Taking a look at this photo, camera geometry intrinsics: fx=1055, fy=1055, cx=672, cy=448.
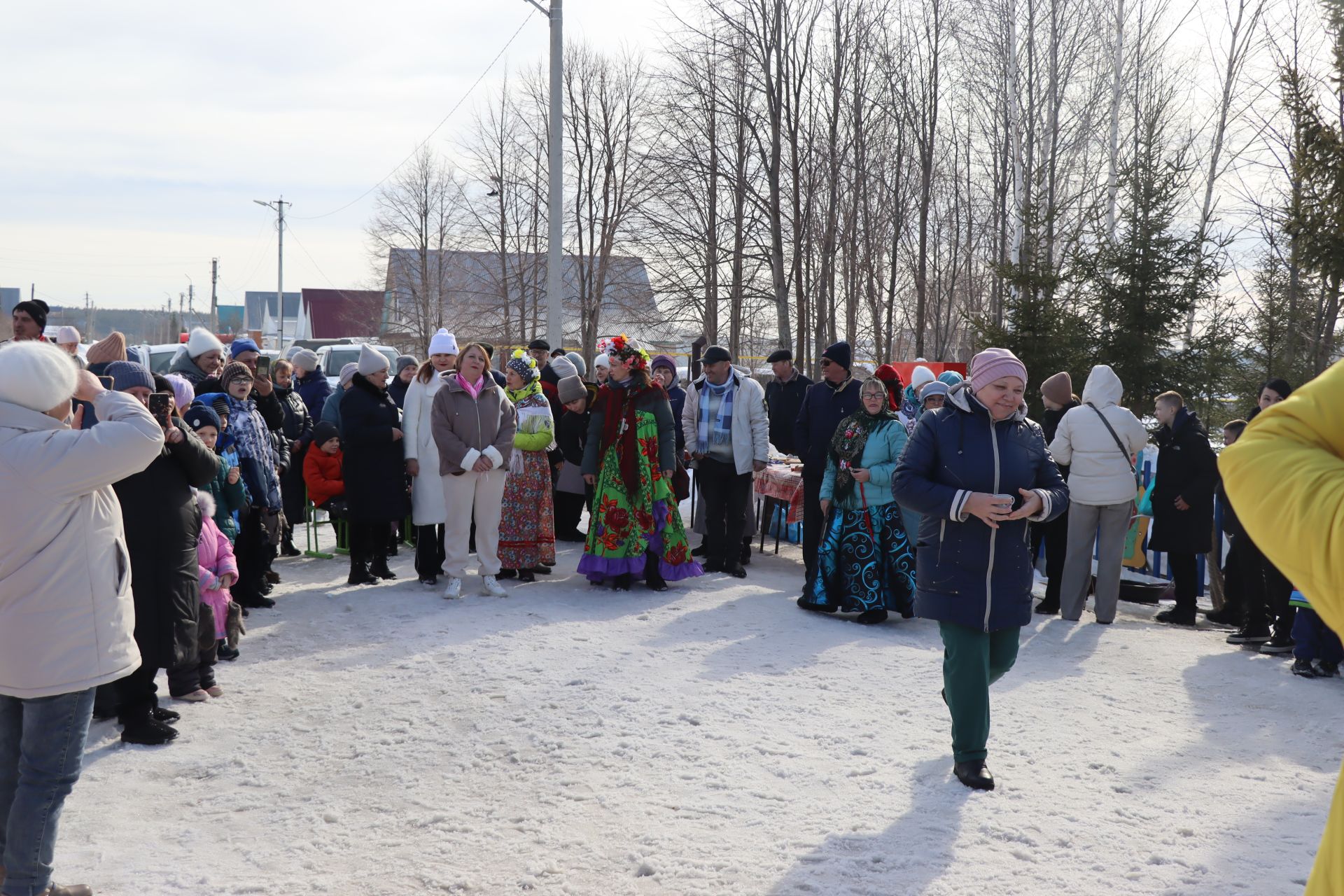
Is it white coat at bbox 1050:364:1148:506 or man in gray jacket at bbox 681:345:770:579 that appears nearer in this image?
white coat at bbox 1050:364:1148:506

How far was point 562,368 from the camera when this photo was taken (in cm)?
1105

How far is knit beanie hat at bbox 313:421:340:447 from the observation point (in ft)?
32.2

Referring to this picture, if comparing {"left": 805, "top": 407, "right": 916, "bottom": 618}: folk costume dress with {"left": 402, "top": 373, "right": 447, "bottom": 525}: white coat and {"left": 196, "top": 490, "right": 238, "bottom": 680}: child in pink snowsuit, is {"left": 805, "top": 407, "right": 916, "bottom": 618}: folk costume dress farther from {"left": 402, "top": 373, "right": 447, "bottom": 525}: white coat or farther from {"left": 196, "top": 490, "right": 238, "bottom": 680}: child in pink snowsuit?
{"left": 196, "top": 490, "right": 238, "bottom": 680}: child in pink snowsuit

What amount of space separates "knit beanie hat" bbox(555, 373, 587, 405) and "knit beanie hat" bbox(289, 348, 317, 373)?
3348 millimetres

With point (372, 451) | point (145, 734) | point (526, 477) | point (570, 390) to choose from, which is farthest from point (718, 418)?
point (145, 734)

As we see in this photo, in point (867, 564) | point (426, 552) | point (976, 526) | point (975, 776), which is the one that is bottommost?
point (975, 776)

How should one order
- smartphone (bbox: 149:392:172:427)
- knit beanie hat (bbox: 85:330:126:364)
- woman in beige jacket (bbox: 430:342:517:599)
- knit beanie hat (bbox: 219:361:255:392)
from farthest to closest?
woman in beige jacket (bbox: 430:342:517:599) < knit beanie hat (bbox: 219:361:255:392) < knit beanie hat (bbox: 85:330:126:364) < smartphone (bbox: 149:392:172:427)

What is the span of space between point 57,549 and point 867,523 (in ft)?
19.7

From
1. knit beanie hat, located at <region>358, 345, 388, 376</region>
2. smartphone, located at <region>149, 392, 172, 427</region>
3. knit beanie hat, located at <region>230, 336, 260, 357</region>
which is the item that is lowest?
smartphone, located at <region>149, 392, 172, 427</region>

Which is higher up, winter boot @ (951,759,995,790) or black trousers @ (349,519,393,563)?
black trousers @ (349,519,393,563)

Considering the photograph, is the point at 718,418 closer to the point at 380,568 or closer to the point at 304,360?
the point at 380,568

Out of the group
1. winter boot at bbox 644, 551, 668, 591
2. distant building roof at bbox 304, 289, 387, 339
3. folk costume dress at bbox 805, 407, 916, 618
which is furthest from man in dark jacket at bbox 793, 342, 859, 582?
distant building roof at bbox 304, 289, 387, 339

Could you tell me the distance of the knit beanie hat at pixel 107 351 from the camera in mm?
7016

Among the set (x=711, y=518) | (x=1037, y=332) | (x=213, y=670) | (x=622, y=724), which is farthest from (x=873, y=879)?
(x=1037, y=332)
